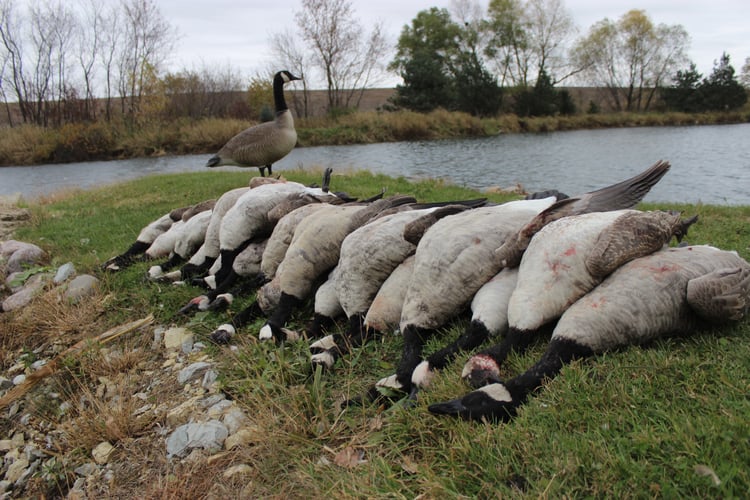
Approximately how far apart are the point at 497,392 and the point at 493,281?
2.78 feet

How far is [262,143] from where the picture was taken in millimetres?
8078

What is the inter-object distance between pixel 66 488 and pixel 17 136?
99.0ft

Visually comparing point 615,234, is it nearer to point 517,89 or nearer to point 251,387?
point 251,387

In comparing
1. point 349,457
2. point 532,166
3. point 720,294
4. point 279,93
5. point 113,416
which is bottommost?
point 113,416

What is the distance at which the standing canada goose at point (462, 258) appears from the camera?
2.92m

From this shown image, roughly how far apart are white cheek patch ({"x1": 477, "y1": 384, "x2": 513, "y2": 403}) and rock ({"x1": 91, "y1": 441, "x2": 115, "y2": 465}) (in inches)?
94.5

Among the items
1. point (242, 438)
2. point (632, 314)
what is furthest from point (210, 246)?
point (632, 314)

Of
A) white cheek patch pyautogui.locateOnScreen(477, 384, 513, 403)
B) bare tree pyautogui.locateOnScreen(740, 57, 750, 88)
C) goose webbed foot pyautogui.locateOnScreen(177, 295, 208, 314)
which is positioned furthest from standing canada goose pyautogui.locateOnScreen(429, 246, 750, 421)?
bare tree pyautogui.locateOnScreen(740, 57, 750, 88)

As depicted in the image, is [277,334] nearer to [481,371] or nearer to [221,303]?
[221,303]

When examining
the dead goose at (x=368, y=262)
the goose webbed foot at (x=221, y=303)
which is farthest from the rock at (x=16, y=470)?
the dead goose at (x=368, y=262)

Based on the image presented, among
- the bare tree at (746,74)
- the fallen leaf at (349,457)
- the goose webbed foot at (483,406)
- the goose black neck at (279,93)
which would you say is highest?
the bare tree at (746,74)

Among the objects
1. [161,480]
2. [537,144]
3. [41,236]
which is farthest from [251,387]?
[537,144]

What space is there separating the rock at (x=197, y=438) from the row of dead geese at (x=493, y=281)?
709 mm

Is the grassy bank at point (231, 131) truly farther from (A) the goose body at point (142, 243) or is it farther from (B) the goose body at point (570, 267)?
(B) the goose body at point (570, 267)
